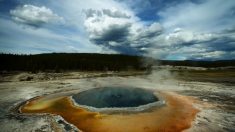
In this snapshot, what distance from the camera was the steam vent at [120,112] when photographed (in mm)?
12836

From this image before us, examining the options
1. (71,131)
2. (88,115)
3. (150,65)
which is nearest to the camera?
(71,131)

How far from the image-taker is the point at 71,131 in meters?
12.0

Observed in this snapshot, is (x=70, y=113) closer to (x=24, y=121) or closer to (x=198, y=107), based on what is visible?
(x=24, y=121)

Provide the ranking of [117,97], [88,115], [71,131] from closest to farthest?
[71,131]
[88,115]
[117,97]

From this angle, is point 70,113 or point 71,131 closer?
point 71,131

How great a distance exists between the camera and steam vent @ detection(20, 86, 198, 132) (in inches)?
505

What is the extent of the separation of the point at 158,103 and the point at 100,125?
275 inches

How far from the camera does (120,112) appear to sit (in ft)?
51.4

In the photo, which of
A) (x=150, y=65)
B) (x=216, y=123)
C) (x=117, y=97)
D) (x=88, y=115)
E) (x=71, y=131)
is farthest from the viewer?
(x=150, y=65)

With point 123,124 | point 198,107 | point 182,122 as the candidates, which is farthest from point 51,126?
point 198,107

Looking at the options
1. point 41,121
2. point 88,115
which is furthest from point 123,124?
point 41,121

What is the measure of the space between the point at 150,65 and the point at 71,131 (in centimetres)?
8448

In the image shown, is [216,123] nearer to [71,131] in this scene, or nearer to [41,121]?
[71,131]

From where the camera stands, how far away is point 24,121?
13867mm
